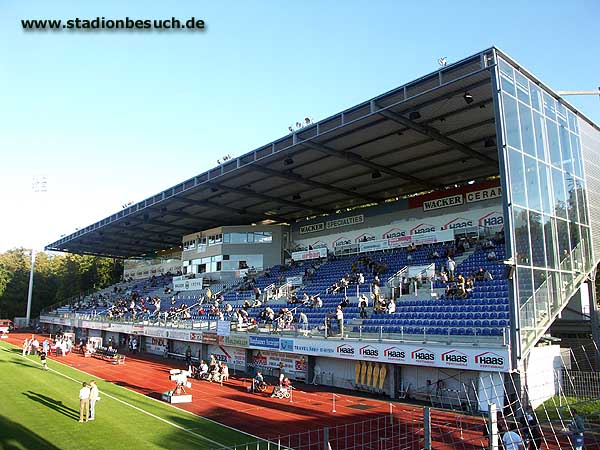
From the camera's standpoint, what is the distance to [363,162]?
3014cm

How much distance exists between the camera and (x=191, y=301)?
4512 centimetres

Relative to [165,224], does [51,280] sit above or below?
below

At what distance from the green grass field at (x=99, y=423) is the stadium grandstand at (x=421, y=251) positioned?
8.12 meters

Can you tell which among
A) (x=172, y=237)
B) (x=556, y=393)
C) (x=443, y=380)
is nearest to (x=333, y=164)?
(x=443, y=380)

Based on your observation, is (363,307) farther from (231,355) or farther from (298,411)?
(231,355)

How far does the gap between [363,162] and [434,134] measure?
5452 millimetres

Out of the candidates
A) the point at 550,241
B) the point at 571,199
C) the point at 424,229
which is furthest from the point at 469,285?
the point at 424,229

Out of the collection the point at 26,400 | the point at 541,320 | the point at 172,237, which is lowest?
the point at 26,400

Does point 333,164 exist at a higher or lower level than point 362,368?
higher

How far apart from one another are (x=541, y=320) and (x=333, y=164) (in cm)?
1596

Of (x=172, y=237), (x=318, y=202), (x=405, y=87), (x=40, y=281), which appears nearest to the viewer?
(x=405, y=87)

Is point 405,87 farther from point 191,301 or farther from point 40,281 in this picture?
point 40,281

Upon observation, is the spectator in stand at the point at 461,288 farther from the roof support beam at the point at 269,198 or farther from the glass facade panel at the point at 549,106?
the roof support beam at the point at 269,198

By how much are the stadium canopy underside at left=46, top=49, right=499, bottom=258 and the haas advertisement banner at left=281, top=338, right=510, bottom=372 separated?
10.6m
